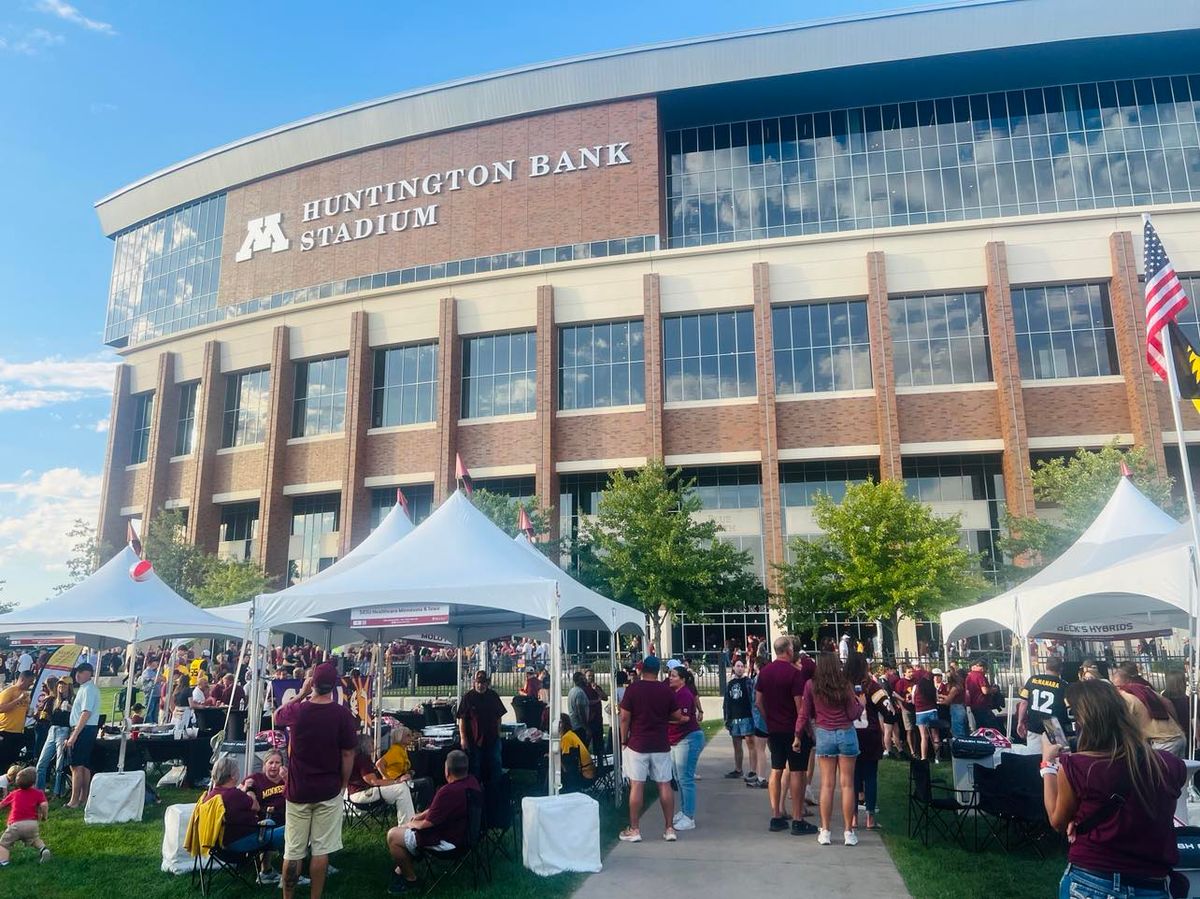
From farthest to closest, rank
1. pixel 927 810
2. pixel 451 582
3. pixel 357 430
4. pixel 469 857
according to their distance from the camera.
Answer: pixel 357 430 → pixel 451 582 → pixel 927 810 → pixel 469 857

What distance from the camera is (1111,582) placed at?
916 centimetres

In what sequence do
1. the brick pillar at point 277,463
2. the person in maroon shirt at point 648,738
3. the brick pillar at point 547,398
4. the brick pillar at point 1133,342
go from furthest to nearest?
the brick pillar at point 277,463 → the brick pillar at point 547,398 → the brick pillar at point 1133,342 → the person in maroon shirt at point 648,738

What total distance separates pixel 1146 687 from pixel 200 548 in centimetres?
3689

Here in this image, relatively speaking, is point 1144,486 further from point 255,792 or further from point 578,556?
point 255,792

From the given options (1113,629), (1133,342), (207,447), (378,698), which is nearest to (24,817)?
(378,698)

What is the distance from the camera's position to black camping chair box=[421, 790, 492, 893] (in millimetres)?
6906

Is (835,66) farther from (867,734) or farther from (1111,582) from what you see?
(867,734)

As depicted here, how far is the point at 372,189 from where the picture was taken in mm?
40719

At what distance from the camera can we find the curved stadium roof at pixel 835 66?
33.8 meters

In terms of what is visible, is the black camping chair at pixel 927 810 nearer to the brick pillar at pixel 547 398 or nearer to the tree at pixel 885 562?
the tree at pixel 885 562

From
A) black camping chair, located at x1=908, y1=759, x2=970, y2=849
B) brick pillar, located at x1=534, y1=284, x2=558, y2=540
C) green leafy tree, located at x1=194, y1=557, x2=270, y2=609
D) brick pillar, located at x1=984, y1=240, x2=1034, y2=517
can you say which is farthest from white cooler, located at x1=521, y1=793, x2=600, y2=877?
green leafy tree, located at x1=194, y1=557, x2=270, y2=609

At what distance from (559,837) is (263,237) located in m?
41.3

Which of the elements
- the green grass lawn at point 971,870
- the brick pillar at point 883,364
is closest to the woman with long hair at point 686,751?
the green grass lawn at point 971,870

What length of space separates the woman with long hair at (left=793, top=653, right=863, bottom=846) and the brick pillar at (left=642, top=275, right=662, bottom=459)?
2366 cm
